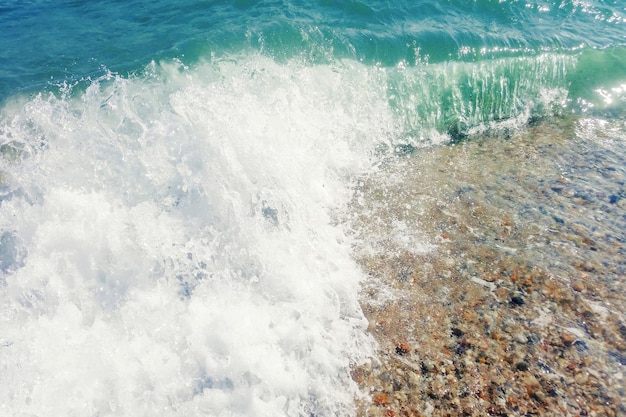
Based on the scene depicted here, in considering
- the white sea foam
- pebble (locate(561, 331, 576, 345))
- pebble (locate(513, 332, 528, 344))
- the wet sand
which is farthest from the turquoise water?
pebble (locate(561, 331, 576, 345))

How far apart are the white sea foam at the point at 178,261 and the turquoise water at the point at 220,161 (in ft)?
0.07

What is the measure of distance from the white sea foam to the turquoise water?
23 mm

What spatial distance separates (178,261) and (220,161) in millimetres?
1709

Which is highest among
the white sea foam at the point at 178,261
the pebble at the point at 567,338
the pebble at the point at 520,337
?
the white sea foam at the point at 178,261

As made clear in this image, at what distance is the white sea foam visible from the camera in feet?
14.4

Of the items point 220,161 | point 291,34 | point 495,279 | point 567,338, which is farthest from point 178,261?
point 291,34

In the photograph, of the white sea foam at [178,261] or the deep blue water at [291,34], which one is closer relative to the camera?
the white sea foam at [178,261]

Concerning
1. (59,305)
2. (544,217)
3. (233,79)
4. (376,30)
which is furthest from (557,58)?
(59,305)

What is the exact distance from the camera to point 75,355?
179 inches

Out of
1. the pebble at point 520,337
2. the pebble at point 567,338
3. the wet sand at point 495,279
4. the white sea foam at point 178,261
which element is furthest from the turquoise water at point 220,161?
the pebble at point 567,338

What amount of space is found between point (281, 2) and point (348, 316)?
9.12 meters

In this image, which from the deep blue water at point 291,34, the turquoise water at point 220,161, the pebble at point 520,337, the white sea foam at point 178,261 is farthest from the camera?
the deep blue water at point 291,34

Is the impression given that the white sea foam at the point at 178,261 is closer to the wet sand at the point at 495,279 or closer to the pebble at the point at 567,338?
the wet sand at the point at 495,279

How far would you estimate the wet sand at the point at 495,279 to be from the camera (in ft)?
14.6
